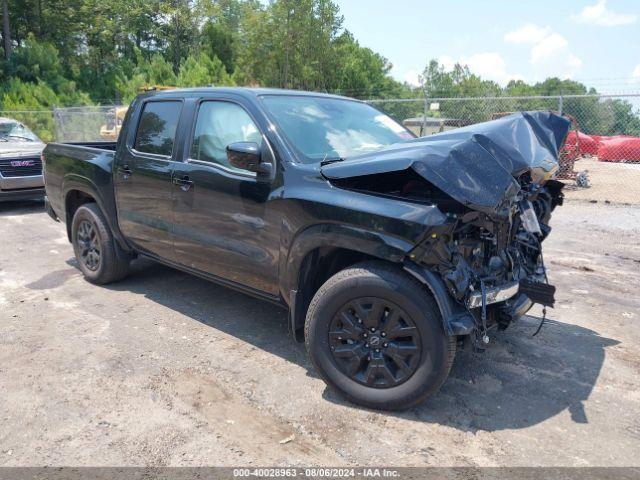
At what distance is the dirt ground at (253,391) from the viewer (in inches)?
113

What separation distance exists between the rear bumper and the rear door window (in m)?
6.07

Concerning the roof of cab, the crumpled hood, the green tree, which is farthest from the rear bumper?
the green tree

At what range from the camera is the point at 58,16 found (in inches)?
1452

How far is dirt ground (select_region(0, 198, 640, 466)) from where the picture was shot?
287 centimetres

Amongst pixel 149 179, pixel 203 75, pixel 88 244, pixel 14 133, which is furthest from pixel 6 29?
pixel 149 179

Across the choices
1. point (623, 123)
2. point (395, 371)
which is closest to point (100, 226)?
point (395, 371)

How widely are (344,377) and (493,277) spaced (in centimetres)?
113

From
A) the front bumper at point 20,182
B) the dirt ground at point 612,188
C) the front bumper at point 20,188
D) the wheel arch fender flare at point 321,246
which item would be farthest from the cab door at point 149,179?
the dirt ground at point 612,188

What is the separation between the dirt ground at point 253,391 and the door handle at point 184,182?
3.92 feet

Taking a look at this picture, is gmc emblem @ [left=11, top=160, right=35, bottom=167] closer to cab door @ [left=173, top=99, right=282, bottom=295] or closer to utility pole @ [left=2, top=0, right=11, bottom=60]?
cab door @ [left=173, top=99, right=282, bottom=295]

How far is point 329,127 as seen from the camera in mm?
4086

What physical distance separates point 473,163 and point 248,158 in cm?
145

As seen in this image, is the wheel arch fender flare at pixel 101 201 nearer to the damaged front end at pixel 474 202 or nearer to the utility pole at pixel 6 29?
the damaged front end at pixel 474 202

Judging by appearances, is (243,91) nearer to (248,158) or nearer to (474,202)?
(248,158)
